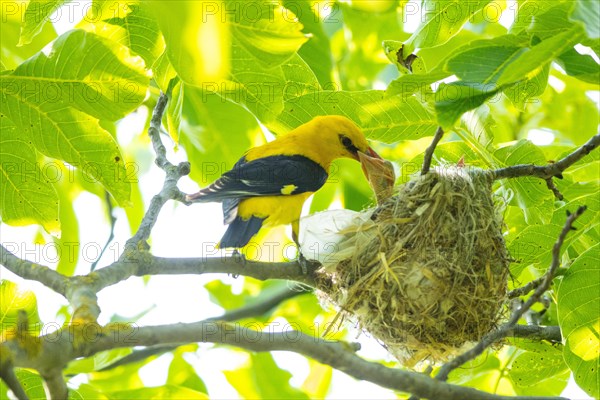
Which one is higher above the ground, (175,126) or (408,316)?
(175,126)

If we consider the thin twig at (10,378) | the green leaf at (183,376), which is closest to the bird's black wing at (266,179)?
the green leaf at (183,376)

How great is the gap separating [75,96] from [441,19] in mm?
1447

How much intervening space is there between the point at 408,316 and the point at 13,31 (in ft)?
9.45

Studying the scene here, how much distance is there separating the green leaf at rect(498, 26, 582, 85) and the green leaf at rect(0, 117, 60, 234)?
2.00 metres

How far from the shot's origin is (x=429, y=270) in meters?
3.74

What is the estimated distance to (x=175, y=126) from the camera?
3672mm

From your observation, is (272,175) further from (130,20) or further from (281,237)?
(130,20)

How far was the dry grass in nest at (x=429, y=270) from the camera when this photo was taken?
3.73 m

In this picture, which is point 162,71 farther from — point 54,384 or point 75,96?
point 54,384

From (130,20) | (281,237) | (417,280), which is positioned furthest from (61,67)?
(281,237)

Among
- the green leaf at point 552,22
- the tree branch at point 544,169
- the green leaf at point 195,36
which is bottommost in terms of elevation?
the green leaf at point 195,36

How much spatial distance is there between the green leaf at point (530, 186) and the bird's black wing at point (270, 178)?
153 cm

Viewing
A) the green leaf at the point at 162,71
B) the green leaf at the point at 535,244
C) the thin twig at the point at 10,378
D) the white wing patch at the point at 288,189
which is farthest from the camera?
the white wing patch at the point at 288,189

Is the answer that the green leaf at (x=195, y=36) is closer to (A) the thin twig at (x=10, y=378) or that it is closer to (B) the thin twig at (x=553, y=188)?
(A) the thin twig at (x=10, y=378)
